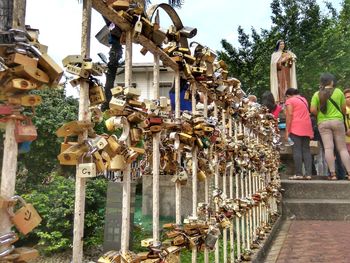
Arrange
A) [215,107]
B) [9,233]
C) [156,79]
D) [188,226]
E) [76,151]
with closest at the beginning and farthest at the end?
[9,233] < [76,151] < [156,79] < [188,226] < [215,107]

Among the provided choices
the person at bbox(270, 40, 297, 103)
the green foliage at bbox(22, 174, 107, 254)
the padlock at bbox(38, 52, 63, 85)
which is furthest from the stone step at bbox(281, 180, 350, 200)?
the padlock at bbox(38, 52, 63, 85)

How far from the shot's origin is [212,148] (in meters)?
2.59

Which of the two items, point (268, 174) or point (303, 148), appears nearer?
point (268, 174)

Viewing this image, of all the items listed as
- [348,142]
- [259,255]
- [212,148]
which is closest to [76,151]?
A: [212,148]

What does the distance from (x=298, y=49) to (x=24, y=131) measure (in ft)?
80.9

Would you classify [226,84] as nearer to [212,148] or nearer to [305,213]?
[212,148]

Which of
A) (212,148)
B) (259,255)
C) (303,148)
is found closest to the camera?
(212,148)

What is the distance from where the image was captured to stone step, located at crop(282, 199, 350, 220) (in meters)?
5.99

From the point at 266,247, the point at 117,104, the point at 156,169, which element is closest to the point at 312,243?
the point at 266,247

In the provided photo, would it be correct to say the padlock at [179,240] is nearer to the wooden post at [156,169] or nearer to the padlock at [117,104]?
the wooden post at [156,169]

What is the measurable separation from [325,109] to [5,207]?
21.5 feet


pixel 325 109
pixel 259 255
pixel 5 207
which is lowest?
pixel 259 255

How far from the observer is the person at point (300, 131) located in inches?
282

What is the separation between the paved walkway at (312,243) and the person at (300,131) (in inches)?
62.4
